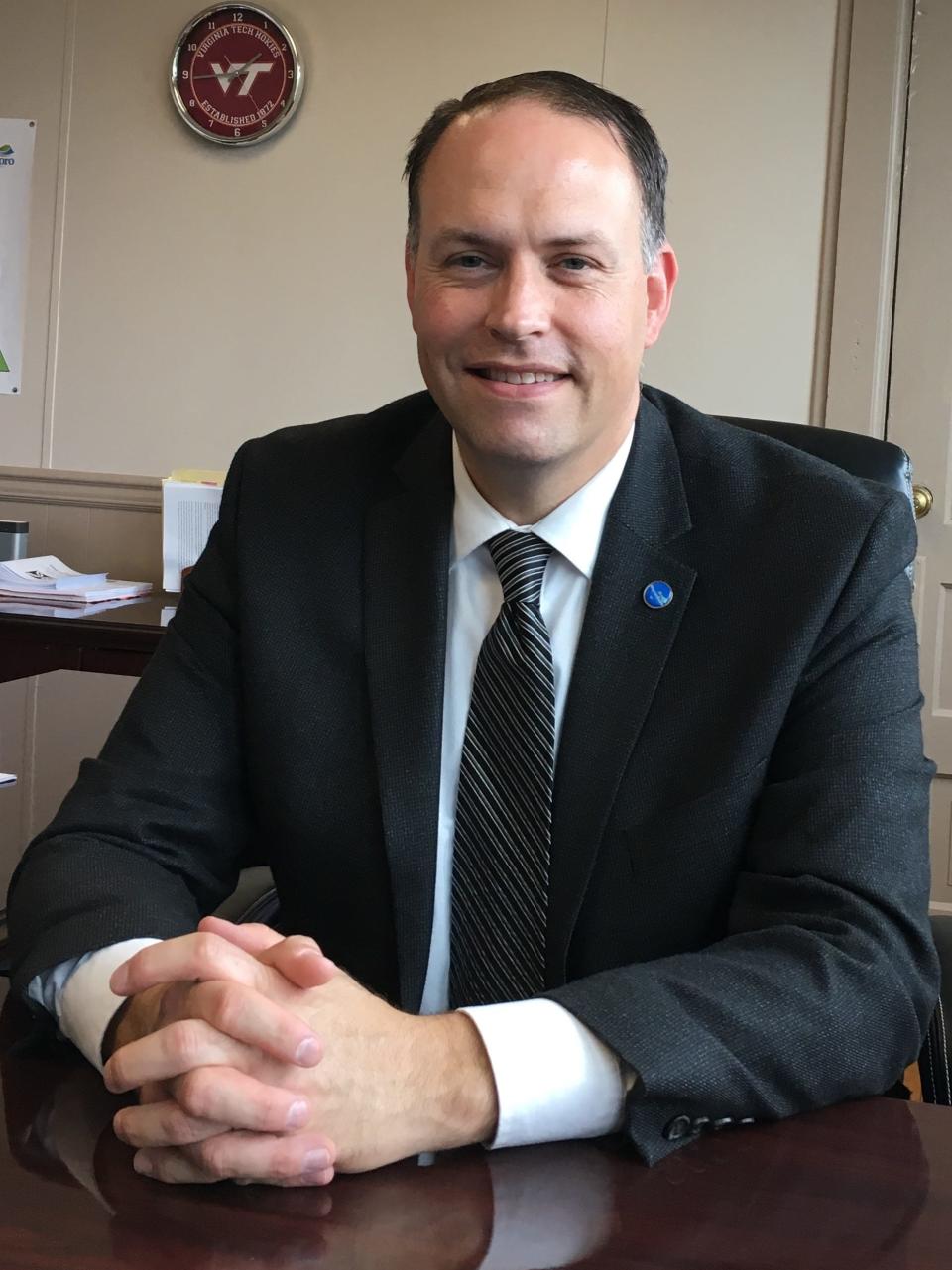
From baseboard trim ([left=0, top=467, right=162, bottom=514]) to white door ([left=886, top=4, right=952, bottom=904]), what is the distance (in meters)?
2.06

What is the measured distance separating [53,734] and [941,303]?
2641mm

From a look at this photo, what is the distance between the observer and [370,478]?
1.47m

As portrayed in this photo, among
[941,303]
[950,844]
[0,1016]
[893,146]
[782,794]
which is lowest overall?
[950,844]

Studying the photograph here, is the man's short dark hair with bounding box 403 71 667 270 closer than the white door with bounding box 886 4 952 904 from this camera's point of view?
Yes

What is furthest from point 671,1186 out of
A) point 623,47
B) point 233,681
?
point 623,47

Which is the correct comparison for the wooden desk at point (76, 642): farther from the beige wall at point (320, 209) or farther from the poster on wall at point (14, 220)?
the poster on wall at point (14, 220)

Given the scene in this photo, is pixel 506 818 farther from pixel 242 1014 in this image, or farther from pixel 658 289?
pixel 658 289

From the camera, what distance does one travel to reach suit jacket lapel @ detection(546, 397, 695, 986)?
1.19 m

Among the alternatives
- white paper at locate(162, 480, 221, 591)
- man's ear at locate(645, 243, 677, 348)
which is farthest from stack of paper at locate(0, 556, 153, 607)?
man's ear at locate(645, 243, 677, 348)

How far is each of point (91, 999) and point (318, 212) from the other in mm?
3079

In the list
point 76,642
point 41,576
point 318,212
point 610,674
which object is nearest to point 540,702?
point 610,674

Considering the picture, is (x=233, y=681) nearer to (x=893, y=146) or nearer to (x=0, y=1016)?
(x=0, y=1016)

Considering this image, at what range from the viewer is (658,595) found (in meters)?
1.27

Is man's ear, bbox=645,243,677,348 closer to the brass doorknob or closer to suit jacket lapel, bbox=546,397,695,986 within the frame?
suit jacket lapel, bbox=546,397,695,986
